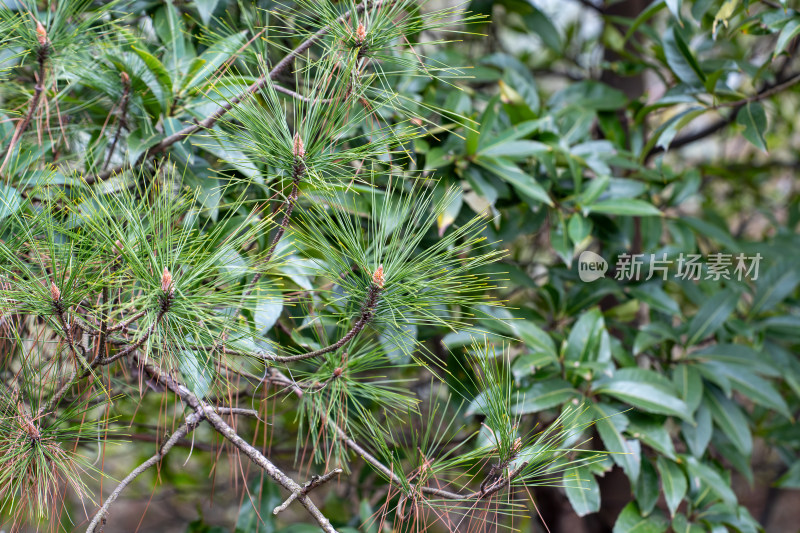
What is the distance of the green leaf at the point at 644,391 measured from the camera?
3.38 ft

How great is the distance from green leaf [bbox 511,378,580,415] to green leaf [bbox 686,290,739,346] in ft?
1.21

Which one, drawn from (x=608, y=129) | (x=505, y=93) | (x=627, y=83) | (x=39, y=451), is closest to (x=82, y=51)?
(x=39, y=451)

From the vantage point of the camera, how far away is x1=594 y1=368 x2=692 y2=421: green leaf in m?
1.03

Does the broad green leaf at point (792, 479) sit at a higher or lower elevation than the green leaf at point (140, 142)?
lower

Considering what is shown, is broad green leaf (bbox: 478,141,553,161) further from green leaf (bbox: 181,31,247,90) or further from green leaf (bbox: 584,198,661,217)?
green leaf (bbox: 181,31,247,90)

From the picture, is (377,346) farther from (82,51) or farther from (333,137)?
(82,51)

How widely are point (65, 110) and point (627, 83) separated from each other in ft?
4.76

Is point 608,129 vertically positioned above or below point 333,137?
below

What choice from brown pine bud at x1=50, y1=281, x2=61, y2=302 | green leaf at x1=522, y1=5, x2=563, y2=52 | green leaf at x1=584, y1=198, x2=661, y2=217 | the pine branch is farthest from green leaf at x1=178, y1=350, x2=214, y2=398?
green leaf at x1=522, y1=5, x2=563, y2=52

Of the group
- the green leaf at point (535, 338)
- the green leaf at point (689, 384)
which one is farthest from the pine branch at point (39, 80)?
the green leaf at point (689, 384)

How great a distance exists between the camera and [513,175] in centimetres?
107

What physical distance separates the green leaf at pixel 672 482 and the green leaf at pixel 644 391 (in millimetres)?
99

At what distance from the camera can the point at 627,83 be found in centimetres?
169

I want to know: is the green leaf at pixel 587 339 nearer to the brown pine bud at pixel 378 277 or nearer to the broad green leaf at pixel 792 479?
the brown pine bud at pixel 378 277
